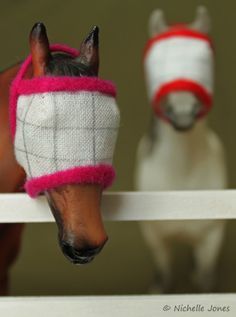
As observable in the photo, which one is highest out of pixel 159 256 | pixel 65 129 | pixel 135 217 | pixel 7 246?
pixel 65 129

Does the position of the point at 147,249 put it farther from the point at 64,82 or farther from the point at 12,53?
the point at 64,82

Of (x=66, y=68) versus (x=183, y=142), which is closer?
(x=66, y=68)

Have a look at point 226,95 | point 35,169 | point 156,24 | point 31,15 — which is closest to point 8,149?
point 35,169

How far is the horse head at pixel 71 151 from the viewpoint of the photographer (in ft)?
1.61

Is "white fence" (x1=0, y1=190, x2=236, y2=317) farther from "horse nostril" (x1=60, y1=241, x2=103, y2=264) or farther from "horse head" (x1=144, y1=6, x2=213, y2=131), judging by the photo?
"horse head" (x1=144, y1=6, x2=213, y2=131)

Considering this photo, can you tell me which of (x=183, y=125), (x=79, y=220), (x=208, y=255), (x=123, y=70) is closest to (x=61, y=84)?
(x=79, y=220)

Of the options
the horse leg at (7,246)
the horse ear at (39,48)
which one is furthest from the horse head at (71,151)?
the horse leg at (7,246)

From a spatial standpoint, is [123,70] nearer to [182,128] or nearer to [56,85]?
[182,128]

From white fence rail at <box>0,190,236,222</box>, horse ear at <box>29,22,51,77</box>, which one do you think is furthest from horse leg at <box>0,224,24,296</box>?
horse ear at <box>29,22,51,77</box>

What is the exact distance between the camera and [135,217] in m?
0.57

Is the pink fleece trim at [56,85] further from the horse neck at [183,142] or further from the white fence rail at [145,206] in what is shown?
the horse neck at [183,142]

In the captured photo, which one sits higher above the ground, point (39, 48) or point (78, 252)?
point (39, 48)

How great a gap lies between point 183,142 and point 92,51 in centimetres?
48

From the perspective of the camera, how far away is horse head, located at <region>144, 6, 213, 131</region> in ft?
2.91
